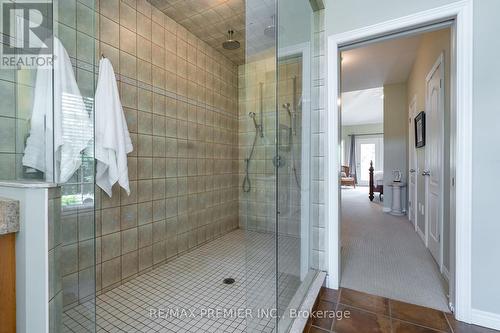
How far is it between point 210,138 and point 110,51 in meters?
1.51

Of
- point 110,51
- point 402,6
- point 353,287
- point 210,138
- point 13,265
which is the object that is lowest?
point 353,287

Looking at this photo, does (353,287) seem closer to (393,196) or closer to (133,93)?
(133,93)

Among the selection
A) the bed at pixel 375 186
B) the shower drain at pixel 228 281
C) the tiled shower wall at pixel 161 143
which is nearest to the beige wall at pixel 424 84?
the shower drain at pixel 228 281

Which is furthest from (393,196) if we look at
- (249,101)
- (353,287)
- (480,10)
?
(249,101)

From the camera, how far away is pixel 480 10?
141cm

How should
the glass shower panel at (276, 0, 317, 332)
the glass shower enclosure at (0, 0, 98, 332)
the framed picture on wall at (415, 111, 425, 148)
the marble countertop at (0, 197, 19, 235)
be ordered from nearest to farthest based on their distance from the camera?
the marble countertop at (0, 197, 19, 235) < the glass shower enclosure at (0, 0, 98, 332) < the glass shower panel at (276, 0, 317, 332) < the framed picture on wall at (415, 111, 425, 148)

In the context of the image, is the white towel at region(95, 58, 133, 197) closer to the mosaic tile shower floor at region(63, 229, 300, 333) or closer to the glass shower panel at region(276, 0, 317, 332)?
the mosaic tile shower floor at region(63, 229, 300, 333)

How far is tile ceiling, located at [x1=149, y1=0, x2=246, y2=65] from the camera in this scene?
224cm

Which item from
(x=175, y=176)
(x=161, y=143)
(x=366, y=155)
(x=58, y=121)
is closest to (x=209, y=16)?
(x=161, y=143)

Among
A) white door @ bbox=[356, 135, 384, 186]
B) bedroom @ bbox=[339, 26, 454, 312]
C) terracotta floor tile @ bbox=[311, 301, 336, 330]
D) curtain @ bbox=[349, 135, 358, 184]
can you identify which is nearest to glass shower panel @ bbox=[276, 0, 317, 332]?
terracotta floor tile @ bbox=[311, 301, 336, 330]

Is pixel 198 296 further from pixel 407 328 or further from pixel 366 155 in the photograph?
pixel 366 155

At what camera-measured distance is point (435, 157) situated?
236 cm

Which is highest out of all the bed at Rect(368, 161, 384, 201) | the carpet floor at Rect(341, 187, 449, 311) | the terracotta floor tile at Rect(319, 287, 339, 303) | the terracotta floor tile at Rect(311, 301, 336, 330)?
the bed at Rect(368, 161, 384, 201)

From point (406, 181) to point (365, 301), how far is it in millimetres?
3708
